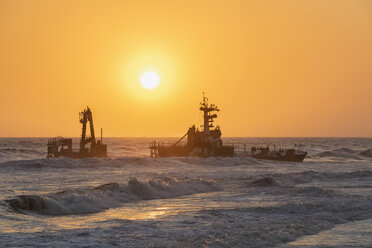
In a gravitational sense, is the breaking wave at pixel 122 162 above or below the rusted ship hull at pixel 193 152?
below

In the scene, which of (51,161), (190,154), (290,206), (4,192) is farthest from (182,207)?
(190,154)

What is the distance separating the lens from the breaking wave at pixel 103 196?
2419cm

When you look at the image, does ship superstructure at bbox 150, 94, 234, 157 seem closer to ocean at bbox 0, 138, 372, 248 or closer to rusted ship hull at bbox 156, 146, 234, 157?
rusted ship hull at bbox 156, 146, 234, 157

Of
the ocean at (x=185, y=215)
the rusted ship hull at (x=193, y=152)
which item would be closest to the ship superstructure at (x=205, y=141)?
the rusted ship hull at (x=193, y=152)

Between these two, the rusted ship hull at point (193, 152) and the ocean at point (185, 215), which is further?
the rusted ship hull at point (193, 152)

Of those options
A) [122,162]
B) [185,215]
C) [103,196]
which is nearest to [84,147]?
[122,162]

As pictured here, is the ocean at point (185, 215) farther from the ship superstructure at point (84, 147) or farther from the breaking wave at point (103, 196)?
the ship superstructure at point (84, 147)

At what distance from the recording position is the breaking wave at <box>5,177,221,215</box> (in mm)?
24188

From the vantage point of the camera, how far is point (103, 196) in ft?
94.1

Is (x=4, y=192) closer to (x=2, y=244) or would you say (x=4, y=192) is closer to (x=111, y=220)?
(x=111, y=220)

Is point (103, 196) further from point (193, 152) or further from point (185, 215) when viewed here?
point (193, 152)

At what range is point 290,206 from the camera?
25.5m

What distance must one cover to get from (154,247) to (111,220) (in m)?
5.54

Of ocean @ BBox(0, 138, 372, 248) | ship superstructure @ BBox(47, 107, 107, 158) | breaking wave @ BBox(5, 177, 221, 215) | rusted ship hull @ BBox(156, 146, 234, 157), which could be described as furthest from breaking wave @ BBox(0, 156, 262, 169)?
breaking wave @ BBox(5, 177, 221, 215)
